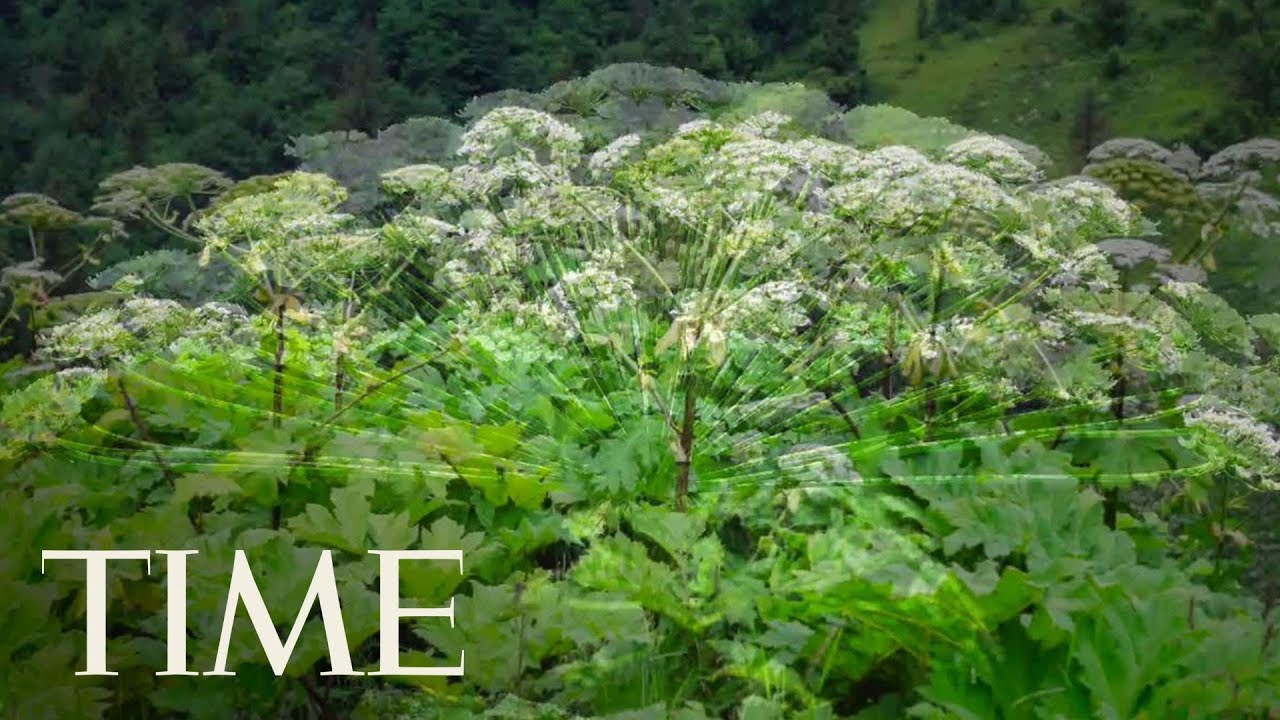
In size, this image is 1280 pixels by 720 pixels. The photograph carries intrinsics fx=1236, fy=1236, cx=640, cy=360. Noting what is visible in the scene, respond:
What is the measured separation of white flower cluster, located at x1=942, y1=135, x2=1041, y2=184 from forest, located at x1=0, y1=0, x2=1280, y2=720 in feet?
0.04

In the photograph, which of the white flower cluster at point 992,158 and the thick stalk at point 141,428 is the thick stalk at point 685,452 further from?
the white flower cluster at point 992,158

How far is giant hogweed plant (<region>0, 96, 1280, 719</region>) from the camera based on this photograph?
5.84 feet

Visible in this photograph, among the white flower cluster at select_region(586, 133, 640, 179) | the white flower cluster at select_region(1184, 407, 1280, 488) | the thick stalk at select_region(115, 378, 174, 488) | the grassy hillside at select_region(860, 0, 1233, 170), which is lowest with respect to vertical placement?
the thick stalk at select_region(115, 378, 174, 488)

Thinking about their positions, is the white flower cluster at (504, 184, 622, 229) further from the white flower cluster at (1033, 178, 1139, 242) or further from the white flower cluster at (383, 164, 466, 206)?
the white flower cluster at (1033, 178, 1139, 242)

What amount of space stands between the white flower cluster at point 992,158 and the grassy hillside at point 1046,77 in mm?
10306

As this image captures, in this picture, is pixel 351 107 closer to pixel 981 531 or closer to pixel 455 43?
pixel 455 43

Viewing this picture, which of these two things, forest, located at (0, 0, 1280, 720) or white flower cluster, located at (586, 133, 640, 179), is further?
white flower cluster, located at (586, 133, 640, 179)

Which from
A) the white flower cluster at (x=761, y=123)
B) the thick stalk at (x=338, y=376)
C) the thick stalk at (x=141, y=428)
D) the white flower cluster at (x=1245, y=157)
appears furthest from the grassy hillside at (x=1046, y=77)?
the thick stalk at (x=141, y=428)

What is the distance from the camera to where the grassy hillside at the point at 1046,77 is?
13312 millimetres

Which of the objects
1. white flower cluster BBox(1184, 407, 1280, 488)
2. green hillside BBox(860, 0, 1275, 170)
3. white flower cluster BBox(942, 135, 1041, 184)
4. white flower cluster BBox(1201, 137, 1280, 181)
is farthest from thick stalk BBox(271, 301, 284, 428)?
green hillside BBox(860, 0, 1275, 170)

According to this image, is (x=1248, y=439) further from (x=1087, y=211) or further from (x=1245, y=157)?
(x=1245, y=157)

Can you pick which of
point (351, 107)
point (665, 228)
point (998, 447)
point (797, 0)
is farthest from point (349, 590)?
point (797, 0)

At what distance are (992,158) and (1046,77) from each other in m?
12.8

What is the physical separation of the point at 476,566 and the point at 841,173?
125 centimetres
